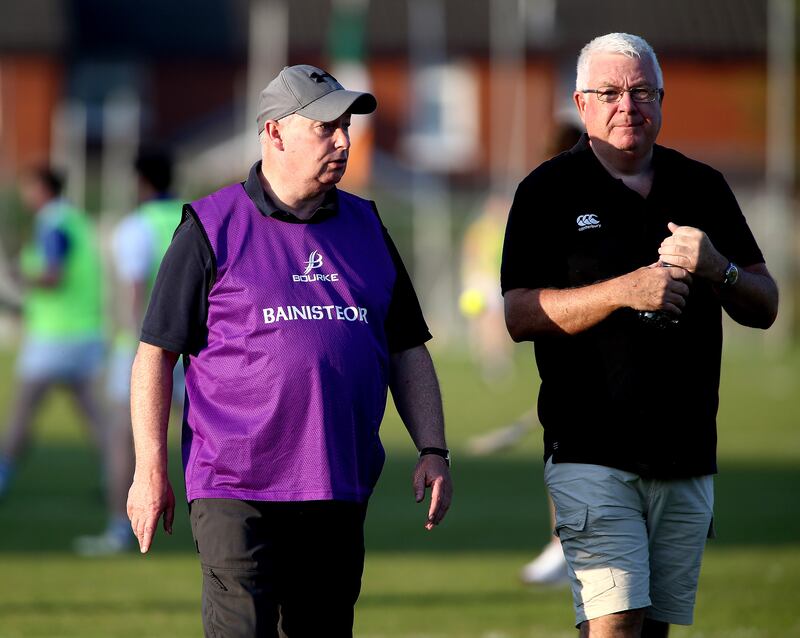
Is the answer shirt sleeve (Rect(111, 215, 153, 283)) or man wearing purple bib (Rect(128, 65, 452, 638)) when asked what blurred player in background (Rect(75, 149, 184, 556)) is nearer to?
shirt sleeve (Rect(111, 215, 153, 283))

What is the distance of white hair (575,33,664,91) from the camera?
16.2 feet

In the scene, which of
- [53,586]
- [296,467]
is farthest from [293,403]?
[53,586]

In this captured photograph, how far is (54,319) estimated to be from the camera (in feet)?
38.1

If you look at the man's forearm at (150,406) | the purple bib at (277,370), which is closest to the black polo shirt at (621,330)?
the purple bib at (277,370)

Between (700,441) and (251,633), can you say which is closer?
(251,633)

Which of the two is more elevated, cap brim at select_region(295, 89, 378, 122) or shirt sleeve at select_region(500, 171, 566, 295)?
cap brim at select_region(295, 89, 378, 122)

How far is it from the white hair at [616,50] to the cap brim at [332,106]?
2.42 ft

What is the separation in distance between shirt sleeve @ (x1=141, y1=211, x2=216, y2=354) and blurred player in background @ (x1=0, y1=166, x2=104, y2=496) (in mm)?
6925

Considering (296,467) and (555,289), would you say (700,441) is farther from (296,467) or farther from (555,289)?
(296,467)

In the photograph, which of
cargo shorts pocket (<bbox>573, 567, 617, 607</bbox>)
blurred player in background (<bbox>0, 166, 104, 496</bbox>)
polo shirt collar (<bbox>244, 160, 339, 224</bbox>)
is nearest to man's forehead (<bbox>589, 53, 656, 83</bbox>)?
polo shirt collar (<bbox>244, 160, 339, 224</bbox>)

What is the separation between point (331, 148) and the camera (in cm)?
486

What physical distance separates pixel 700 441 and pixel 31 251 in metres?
7.96

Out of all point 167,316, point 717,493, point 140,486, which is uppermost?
point 167,316

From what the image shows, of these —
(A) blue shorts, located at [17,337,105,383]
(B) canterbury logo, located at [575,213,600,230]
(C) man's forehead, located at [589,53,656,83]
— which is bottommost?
(A) blue shorts, located at [17,337,105,383]
